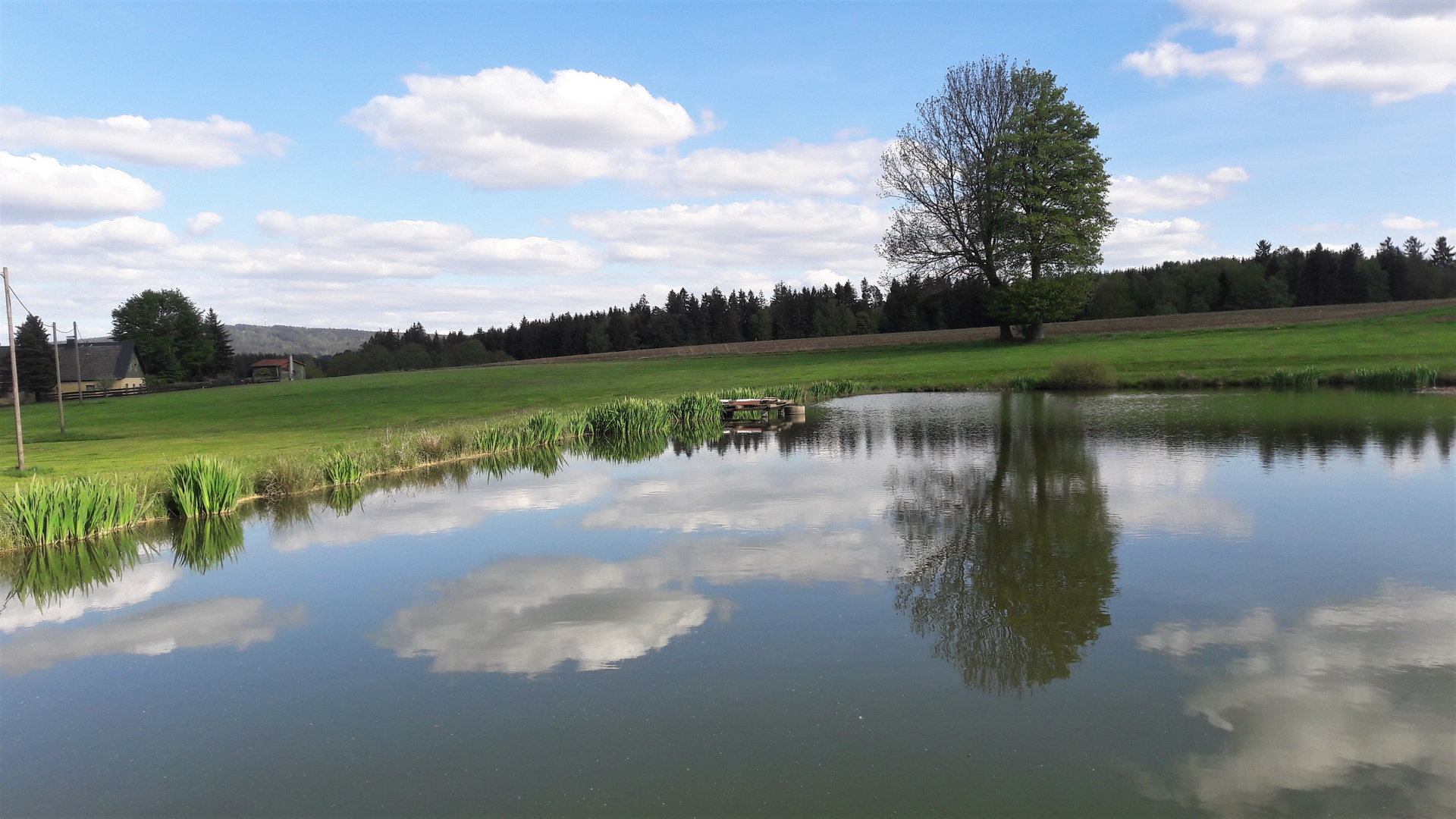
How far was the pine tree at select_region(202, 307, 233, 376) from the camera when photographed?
9538 cm

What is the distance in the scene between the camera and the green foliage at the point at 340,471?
1593 cm

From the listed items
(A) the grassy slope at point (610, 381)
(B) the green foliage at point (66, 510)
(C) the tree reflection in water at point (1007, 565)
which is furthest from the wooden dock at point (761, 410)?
(B) the green foliage at point (66, 510)

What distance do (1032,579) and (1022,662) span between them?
2.12m

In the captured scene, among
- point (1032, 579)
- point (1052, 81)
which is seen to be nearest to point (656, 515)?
point (1032, 579)

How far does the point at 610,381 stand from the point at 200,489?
Result: 3092cm

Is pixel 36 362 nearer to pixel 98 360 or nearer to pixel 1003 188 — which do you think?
pixel 98 360

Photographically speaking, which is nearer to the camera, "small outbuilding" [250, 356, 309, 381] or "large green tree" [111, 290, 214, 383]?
"large green tree" [111, 290, 214, 383]

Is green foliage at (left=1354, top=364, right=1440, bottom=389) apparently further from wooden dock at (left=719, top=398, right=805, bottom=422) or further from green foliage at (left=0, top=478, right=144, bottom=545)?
green foliage at (left=0, top=478, right=144, bottom=545)

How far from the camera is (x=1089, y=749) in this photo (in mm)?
4836

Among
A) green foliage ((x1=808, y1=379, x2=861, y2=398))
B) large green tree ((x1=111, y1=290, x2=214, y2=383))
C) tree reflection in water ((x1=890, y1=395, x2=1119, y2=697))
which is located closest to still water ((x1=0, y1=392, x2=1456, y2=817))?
tree reflection in water ((x1=890, y1=395, x2=1119, y2=697))

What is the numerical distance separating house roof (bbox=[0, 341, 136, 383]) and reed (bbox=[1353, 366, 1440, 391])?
85524 millimetres

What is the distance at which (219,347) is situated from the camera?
315 ft

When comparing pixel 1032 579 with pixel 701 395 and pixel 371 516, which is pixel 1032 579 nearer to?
pixel 371 516

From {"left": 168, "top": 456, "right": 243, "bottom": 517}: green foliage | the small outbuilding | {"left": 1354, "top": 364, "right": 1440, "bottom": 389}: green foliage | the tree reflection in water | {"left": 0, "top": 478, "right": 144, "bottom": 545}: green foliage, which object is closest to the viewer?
the tree reflection in water
